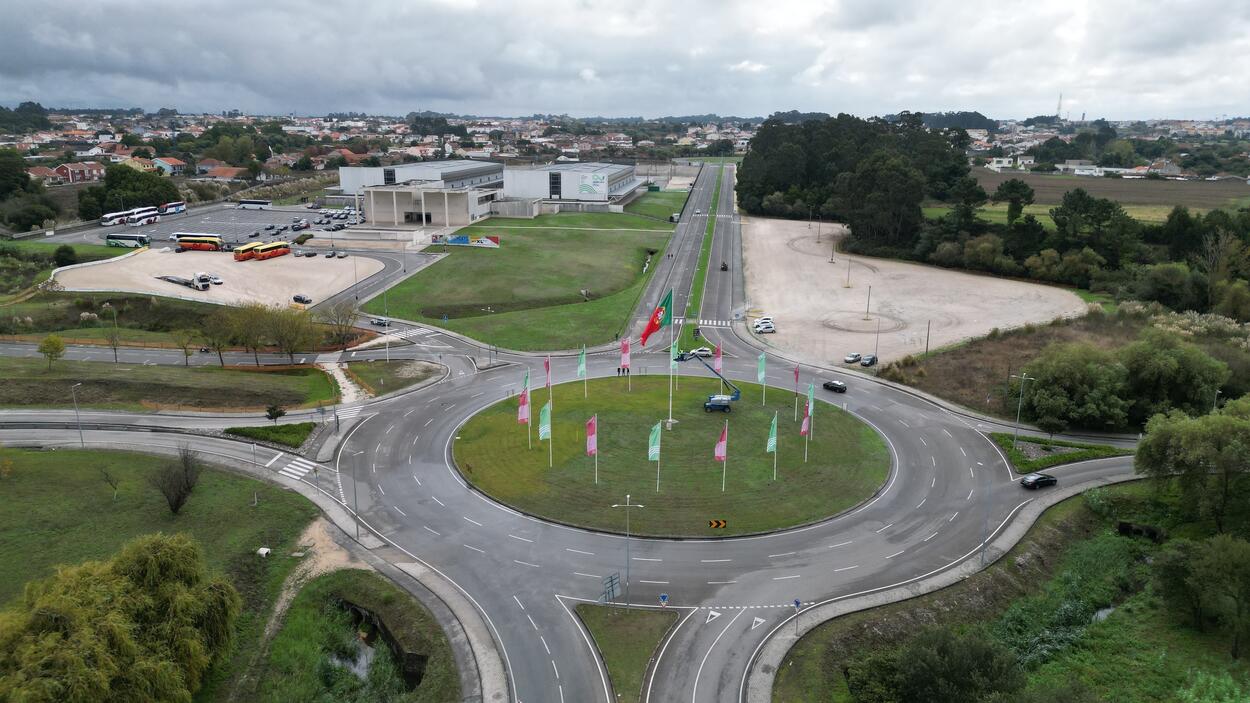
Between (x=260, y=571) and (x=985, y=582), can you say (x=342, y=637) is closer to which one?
(x=260, y=571)

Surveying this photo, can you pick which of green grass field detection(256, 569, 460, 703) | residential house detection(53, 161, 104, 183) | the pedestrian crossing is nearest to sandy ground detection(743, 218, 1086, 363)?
the pedestrian crossing

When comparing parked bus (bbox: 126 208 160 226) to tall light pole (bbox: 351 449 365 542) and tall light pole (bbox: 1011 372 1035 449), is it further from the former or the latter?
tall light pole (bbox: 1011 372 1035 449)

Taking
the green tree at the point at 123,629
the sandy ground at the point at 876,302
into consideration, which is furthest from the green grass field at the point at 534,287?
the green tree at the point at 123,629

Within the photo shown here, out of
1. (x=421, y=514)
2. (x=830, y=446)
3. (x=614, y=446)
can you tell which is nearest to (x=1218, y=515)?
(x=830, y=446)

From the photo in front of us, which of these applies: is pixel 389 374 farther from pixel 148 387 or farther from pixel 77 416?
pixel 77 416

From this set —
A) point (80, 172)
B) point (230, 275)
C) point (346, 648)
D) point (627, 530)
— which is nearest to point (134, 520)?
point (346, 648)

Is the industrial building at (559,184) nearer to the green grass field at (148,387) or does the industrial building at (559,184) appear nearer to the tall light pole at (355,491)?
the green grass field at (148,387)
